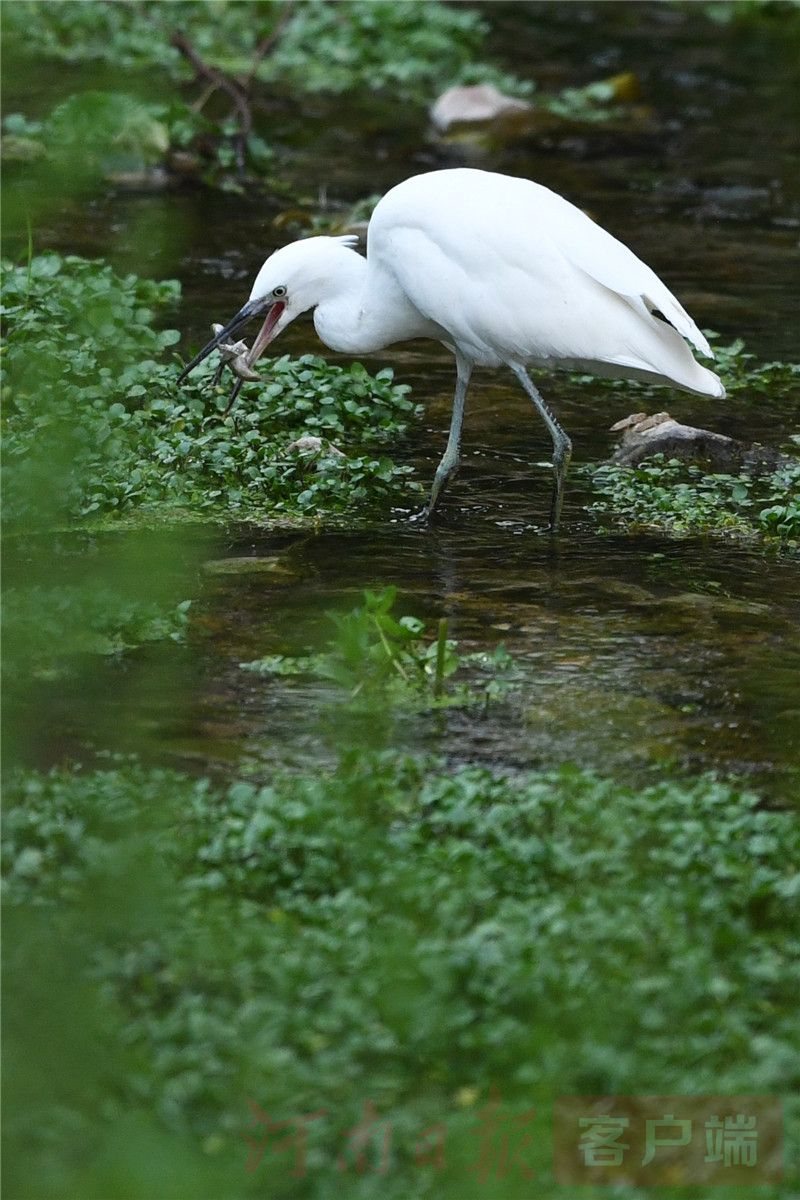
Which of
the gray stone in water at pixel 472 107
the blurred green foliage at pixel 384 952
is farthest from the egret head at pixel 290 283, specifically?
the gray stone in water at pixel 472 107

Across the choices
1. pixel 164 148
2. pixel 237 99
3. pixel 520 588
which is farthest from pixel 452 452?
pixel 237 99

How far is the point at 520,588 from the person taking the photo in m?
5.52

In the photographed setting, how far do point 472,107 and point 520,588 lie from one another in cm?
769

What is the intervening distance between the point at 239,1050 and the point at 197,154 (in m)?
8.82

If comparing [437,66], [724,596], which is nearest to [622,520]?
[724,596]

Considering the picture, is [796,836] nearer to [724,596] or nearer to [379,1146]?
[379,1146]

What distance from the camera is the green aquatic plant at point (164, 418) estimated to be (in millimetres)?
5969

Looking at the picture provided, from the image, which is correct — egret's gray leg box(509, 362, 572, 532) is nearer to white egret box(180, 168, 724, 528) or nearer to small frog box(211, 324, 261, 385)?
white egret box(180, 168, 724, 528)

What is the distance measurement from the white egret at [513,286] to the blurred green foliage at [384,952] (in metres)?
2.30

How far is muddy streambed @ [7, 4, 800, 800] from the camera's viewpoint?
4.35m

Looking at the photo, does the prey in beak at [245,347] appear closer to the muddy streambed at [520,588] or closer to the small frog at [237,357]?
the small frog at [237,357]

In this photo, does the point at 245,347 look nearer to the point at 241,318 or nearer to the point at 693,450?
the point at 241,318

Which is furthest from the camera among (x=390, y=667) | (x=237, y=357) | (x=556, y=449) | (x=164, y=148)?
(x=164, y=148)

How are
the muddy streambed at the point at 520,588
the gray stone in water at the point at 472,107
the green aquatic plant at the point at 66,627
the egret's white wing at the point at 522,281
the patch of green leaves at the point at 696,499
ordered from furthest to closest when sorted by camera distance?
the gray stone in water at the point at 472,107 → the patch of green leaves at the point at 696,499 → the egret's white wing at the point at 522,281 → the green aquatic plant at the point at 66,627 → the muddy streambed at the point at 520,588
